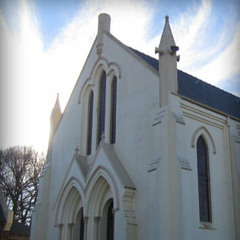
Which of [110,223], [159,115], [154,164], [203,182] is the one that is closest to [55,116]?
Result: [110,223]

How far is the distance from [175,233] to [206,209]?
3.58 m

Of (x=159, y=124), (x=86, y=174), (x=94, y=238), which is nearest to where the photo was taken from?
(x=159, y=124)

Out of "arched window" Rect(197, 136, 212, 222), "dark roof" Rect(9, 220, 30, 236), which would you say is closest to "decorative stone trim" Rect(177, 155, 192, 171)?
"arched window" Rect(197, 136, 212, 222)

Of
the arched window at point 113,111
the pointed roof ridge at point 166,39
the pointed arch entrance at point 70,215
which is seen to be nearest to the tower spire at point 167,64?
the pointed roof ridge at point 166,39

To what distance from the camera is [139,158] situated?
18156 millimetres

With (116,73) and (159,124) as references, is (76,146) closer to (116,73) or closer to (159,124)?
(116,73)

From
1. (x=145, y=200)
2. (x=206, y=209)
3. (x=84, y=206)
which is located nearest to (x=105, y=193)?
(x=84, y=206)

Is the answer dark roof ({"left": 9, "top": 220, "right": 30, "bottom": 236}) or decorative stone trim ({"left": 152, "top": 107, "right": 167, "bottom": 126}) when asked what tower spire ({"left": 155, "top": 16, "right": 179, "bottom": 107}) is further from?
dark roof ({"left": 9, "top": 220, "right": 30, "bottom": 236})

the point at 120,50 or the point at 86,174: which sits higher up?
the point at 120,50

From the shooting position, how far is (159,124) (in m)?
17.1

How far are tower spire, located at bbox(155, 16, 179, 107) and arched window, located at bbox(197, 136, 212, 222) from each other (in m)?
3.28

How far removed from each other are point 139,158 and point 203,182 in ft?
10.9

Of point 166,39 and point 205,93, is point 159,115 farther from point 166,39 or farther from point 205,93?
point 205,93

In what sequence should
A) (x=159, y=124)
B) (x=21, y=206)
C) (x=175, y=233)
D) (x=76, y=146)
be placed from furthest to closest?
(x=21, y=206) < (x=76, y=146) < (x=159, y=124) < (x=175, y=233)
